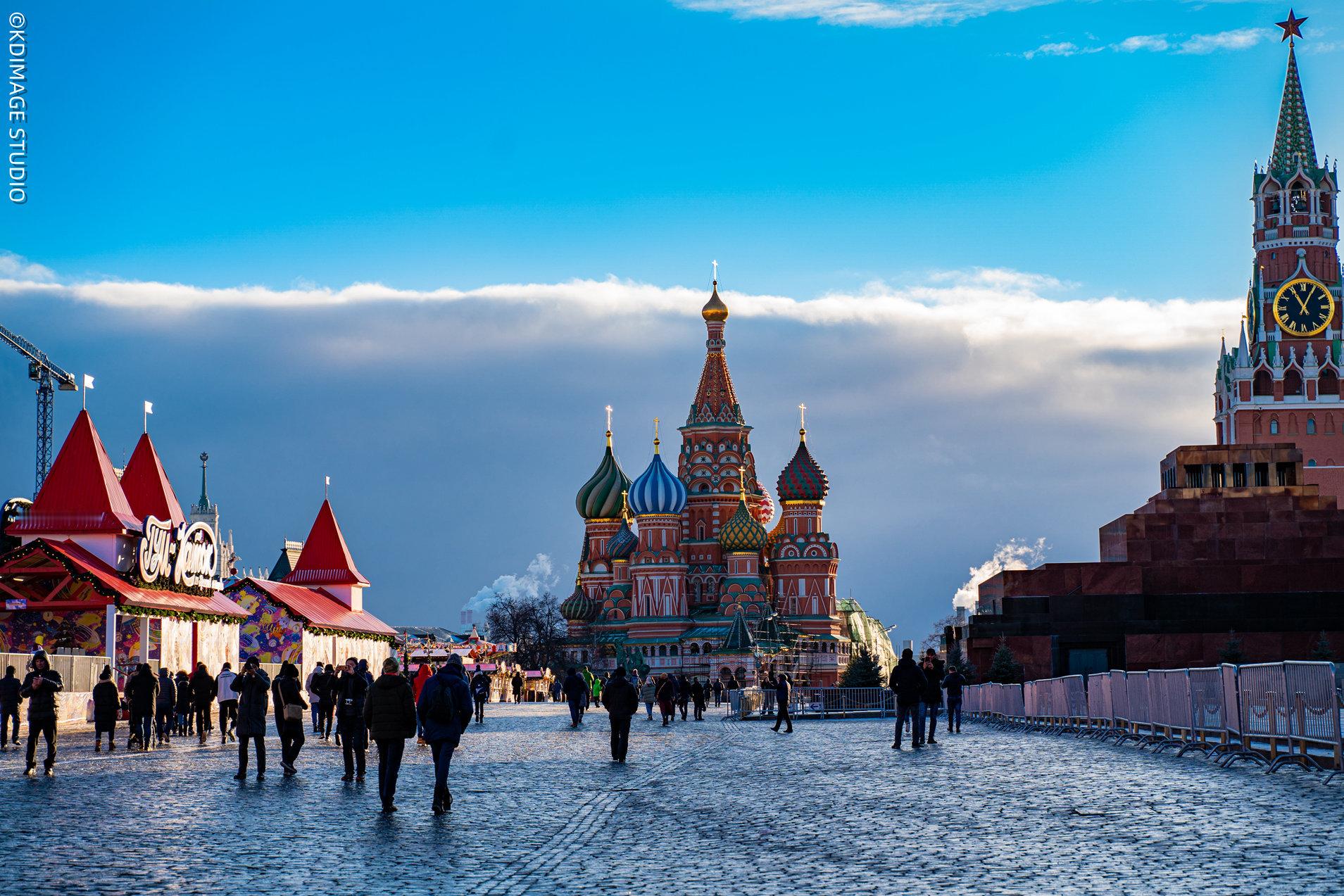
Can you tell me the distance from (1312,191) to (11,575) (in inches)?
4059

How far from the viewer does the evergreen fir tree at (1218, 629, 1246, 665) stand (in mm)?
51688

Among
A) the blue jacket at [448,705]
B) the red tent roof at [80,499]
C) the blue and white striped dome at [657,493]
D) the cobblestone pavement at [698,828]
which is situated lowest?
the cobblestone pavement at [698,828]

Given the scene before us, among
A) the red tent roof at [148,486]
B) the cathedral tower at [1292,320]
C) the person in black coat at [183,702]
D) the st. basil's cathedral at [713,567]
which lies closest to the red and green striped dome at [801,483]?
the st. basil's cathedral at [713,567]

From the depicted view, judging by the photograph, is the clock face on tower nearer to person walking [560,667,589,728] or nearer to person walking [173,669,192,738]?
person walking [560,667,589,728]

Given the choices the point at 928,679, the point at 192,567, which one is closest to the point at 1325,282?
the point at 192,567

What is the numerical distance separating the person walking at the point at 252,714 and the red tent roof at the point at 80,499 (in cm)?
2674

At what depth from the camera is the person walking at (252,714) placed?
19.4 metres

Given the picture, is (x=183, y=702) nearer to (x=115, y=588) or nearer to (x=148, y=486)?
(x=115, y=588)

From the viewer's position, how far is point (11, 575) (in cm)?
4184

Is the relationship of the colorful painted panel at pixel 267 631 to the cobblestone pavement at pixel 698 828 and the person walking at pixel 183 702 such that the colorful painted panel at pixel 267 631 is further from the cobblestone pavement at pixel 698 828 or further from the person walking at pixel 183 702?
the cobblestone pavement at pixel 698 828

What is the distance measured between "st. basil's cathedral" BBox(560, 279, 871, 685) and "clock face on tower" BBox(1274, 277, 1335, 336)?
3527 cm

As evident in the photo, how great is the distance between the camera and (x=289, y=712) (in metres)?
20.1

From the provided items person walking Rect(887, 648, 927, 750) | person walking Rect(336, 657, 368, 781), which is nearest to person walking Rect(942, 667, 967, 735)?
person walking Rect(887, 648, 927, 750)

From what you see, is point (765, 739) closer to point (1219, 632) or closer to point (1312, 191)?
point (1219, 632)
